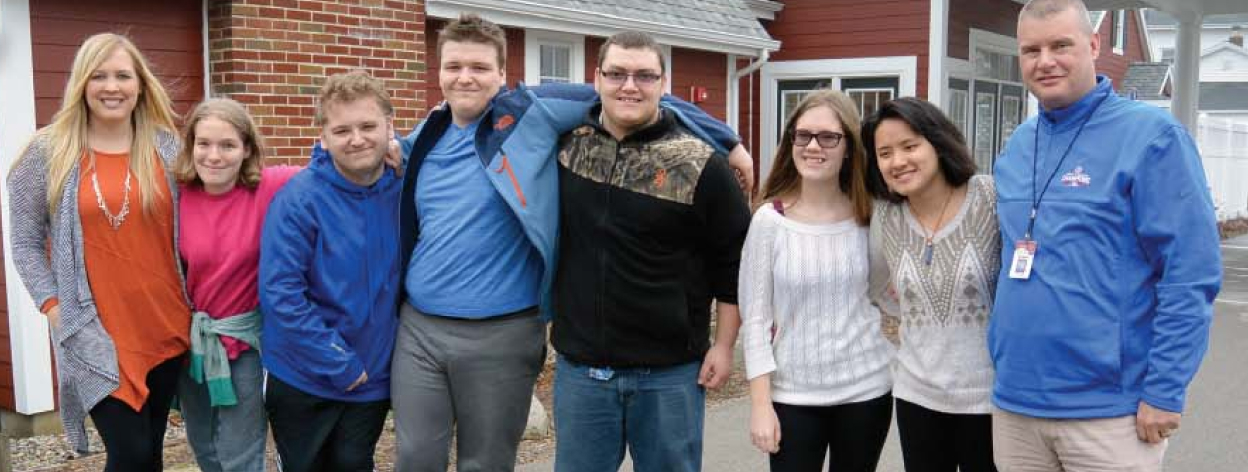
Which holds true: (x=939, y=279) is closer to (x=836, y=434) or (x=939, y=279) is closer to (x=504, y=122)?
(x=836, y=434)

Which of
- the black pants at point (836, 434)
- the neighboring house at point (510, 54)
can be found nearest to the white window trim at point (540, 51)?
the neighboring house at point (510, 54)

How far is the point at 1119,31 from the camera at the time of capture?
23234 mm

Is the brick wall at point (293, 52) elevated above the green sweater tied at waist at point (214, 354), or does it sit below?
above

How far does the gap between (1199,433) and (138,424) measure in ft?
18.8

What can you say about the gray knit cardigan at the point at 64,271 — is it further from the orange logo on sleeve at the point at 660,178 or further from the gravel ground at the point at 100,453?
the gravel ground at the point at 100,453

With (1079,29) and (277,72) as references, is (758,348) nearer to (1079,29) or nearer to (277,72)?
(1079,29)

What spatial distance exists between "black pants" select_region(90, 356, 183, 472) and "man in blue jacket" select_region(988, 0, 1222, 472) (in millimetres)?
2703

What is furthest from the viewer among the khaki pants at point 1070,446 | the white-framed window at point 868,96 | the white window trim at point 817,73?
the white-framed window at point 868,96

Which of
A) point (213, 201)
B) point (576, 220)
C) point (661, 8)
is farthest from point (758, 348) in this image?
point (661, 8)

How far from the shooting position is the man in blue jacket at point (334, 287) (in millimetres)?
3539

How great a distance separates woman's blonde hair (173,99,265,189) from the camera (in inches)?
143

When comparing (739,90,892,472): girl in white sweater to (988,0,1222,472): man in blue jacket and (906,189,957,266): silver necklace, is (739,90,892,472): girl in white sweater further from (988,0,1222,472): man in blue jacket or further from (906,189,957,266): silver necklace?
(988,0,1222,472): man in blue jacket

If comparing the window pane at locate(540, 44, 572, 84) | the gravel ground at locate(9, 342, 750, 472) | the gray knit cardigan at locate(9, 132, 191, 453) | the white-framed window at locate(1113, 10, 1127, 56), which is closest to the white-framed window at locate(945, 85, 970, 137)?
the window pane at locate(540, 44, 572, 84)

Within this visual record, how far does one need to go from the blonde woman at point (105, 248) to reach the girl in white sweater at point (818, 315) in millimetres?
1947
